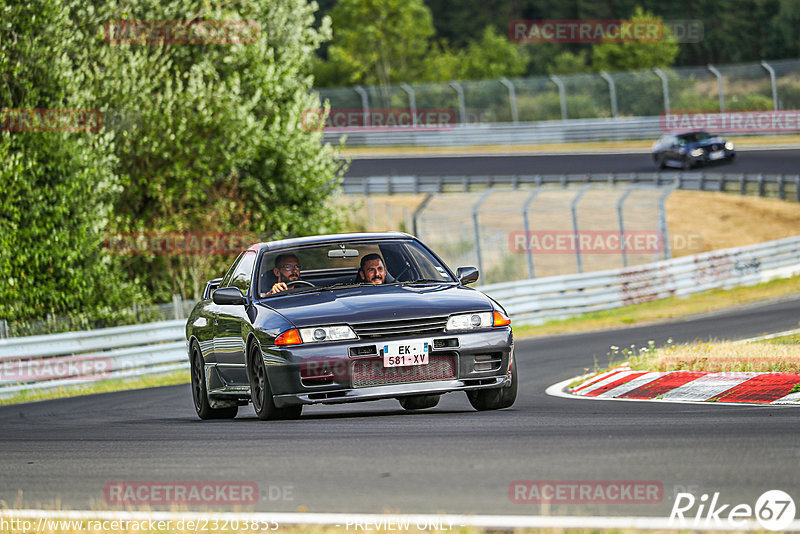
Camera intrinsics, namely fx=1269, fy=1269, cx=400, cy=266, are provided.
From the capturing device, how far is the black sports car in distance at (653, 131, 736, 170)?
46.3 meters

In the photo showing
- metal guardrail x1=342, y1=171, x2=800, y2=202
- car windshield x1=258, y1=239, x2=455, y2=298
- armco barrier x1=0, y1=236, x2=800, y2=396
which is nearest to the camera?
car windshield x1=258, y1=239, x2=455, y2=298

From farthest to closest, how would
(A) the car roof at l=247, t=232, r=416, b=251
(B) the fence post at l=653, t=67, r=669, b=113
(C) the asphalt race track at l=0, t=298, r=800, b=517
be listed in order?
(B) the fence post at l=653, t=67, r=669, b=113 → (A) the car roof at l=247, t=232, r=416, b=251 → (C) the asphalt race track at l=0, t=298, r=800, b=517

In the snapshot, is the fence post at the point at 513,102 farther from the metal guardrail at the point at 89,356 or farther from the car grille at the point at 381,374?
the car grille at the point at 381,374

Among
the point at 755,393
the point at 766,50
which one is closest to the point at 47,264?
the point at 755,393

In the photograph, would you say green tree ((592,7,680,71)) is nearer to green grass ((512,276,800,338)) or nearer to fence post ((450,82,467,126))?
fence post ((450,82,467,126))

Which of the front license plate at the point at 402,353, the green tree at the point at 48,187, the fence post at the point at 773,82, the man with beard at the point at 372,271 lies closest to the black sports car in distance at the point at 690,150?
the fence post at the point at 773,82

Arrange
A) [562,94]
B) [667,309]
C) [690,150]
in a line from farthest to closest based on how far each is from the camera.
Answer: [562,94] → [690,150] → [667,309]

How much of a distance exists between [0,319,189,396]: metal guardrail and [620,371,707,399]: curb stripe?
10.4 metres

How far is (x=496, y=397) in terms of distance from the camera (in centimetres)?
979

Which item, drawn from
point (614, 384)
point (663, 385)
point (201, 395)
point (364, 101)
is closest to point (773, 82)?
point (364, 101)

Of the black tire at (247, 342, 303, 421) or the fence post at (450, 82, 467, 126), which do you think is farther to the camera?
the fence post at (450, 82, 467, 126)

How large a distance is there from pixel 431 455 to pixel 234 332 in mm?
3705

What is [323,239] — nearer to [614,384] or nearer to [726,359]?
[614,384]

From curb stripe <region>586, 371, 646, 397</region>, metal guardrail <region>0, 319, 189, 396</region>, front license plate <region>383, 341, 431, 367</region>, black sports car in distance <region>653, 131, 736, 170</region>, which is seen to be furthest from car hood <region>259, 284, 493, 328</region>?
black sports car in distance <region>653, 131, 736, 170</region>
